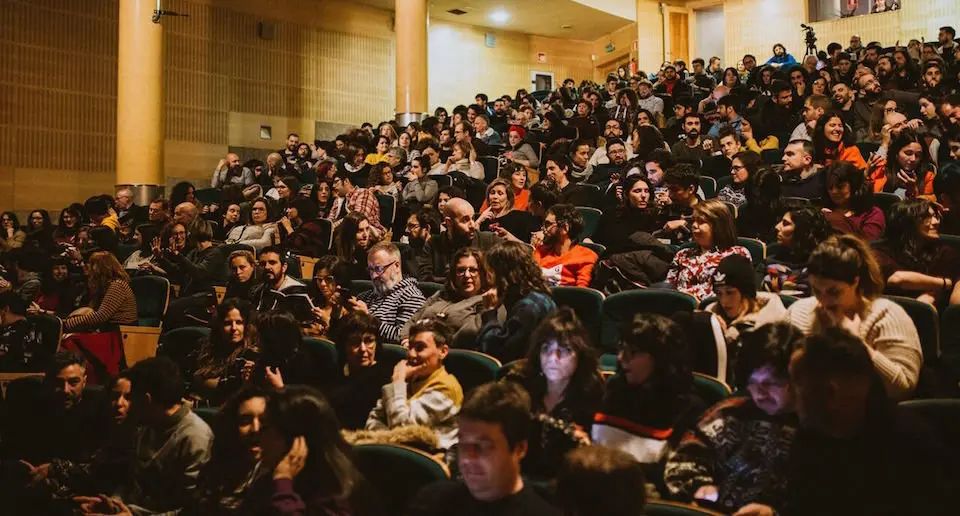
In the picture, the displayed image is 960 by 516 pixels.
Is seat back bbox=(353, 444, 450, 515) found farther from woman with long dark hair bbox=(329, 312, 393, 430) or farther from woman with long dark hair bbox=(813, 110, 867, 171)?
woman with long dark hair bbox=(813, 110, 867, 171)

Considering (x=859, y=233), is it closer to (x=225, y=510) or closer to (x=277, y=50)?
(x=225, y=510)

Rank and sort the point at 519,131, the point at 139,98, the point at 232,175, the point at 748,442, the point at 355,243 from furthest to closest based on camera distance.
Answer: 1. the point at 232,175
2. the point at 139,98
3. the point at 519,131
4. the point at 355,243
5. the point at 748,442

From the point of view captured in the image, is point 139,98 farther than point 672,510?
Yes

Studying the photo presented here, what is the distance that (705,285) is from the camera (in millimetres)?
2732

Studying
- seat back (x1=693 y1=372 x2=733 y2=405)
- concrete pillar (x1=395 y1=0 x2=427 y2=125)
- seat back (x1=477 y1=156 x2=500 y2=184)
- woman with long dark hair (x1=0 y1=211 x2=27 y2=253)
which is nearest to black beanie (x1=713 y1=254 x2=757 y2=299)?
seat back (x1=693 y1=372 x2=733 y2=405)

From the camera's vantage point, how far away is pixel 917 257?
96.2 inches

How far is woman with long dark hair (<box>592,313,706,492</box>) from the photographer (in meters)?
1.71

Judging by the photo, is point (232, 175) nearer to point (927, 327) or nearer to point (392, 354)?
point (392, 354)

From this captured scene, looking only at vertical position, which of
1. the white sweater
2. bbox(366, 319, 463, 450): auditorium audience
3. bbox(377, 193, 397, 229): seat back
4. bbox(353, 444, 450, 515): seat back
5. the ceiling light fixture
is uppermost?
the ceiling light fixture

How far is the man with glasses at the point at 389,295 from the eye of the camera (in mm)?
3027

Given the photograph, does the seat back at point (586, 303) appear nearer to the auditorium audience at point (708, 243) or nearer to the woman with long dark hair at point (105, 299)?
the auditorium audience at point (708, 243)

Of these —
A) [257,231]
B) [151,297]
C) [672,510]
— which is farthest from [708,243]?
[257,231]

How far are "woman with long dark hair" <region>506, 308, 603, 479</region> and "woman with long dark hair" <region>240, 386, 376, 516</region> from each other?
381 millimetres

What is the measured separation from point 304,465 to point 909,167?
2.89 m
